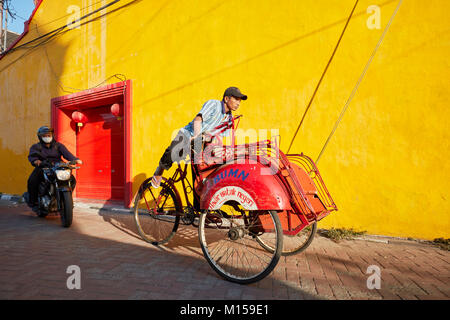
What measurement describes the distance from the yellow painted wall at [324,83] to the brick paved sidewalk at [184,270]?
0.70m

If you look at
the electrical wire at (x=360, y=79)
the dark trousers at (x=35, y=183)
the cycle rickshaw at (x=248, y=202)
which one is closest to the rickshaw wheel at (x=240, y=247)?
the cycle rickshaw at (x=248, y=202)

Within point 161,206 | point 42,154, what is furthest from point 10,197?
point 161,206

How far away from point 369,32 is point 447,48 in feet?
3.32

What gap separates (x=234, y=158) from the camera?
2.53m

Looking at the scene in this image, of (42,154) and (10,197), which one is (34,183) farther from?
(10,197)

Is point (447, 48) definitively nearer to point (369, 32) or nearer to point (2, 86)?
point (369, 32)

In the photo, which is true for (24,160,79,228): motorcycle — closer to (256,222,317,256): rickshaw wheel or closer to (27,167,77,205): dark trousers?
(27,167,77,205): dark trousers

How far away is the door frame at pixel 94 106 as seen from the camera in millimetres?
6055

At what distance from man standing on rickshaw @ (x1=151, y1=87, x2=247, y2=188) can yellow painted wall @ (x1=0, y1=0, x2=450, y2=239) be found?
70.5 inches

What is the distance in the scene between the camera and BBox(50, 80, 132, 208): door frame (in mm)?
6055

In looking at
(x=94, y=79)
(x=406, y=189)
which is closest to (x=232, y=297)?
(x=406, y=189)

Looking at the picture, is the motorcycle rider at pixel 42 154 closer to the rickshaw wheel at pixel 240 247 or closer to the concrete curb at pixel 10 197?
the rickshaw wheel at pixel 240 247

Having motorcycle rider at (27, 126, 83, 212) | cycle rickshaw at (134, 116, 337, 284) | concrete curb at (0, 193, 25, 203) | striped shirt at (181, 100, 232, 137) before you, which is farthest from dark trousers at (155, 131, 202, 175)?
→ concrete curb at (0, 193, 25, 203)
